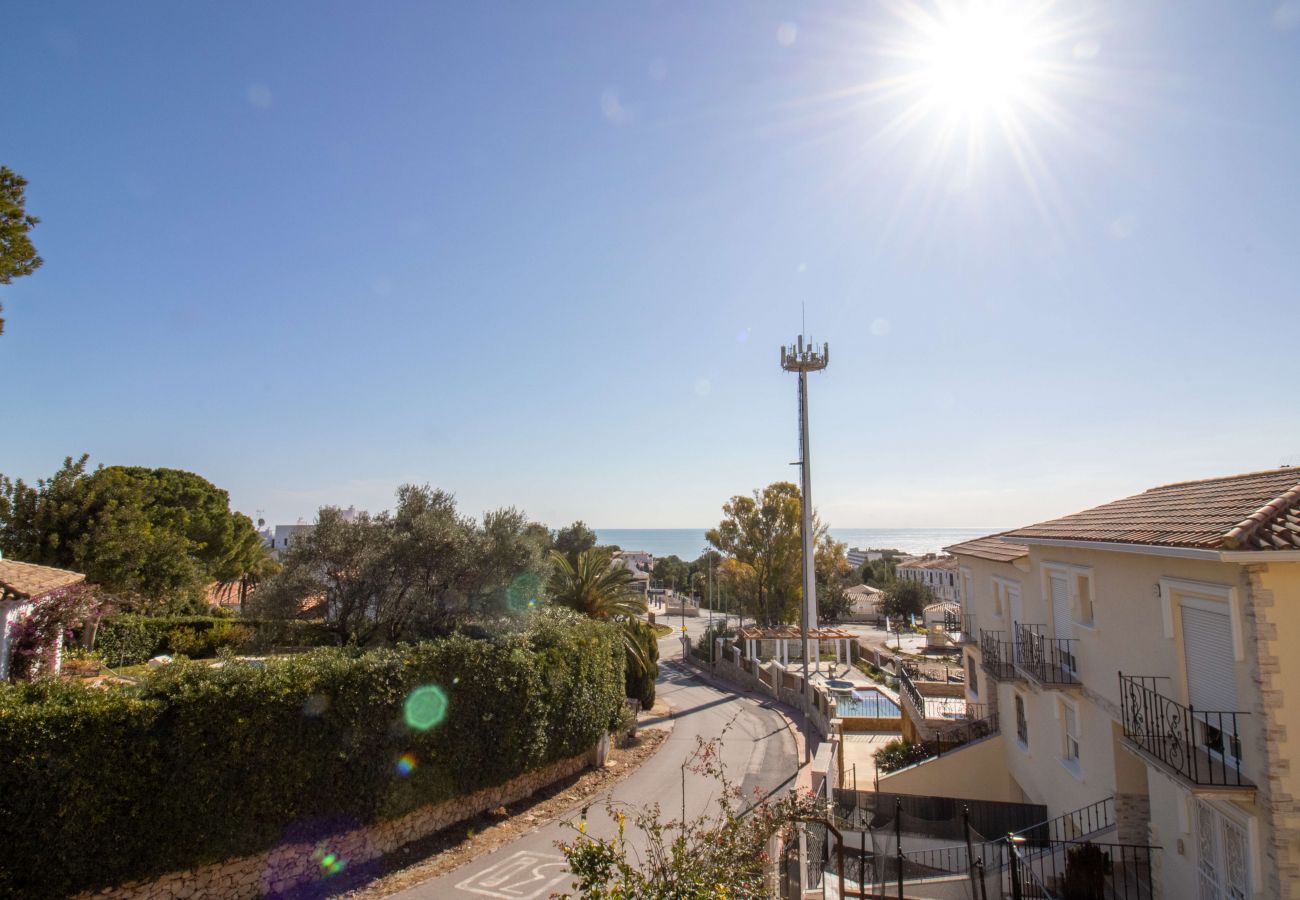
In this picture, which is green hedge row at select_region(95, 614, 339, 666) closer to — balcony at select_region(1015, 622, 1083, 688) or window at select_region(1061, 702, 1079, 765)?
balcony at select_region(1015, 622, 1083, 688)

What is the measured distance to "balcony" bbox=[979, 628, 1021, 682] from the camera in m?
16.0

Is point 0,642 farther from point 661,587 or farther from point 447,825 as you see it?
point 661,587

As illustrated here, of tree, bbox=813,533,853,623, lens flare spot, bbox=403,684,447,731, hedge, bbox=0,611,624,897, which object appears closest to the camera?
hedge, bbox=0,611,624,897

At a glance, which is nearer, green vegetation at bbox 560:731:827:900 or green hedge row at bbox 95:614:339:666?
green vegetation at bbox 560:731:827:900

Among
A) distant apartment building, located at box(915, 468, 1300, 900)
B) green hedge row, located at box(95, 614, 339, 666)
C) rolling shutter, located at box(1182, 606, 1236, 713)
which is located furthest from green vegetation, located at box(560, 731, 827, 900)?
green hedge row, located at box(95, 614, 339, 666)

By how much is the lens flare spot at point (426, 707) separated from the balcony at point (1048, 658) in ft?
39.5

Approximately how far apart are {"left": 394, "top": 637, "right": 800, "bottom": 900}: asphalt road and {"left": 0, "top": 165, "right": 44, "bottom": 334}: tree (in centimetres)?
1177

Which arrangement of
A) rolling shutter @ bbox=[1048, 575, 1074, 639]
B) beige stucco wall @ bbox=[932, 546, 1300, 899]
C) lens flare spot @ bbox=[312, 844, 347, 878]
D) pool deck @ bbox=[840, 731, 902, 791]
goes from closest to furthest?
beige stucco wall @ bbox=[932, 546, 1300, 899] → lens flare spot @ bbox=[312, 844, 347, 878] → rolling shutter @ bbox=[1048, 575, 1074, 639] → pool deck @ bbox=[840, 731, 902, 791]

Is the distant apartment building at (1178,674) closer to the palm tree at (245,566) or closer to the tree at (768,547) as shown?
the tree at (768,547)

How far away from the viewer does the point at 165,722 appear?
1025 centimetres

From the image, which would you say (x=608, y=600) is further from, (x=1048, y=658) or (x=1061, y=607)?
(x=1061, y=607)

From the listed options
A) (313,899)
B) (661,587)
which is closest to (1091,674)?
(313,899)

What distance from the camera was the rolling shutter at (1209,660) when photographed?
817cm

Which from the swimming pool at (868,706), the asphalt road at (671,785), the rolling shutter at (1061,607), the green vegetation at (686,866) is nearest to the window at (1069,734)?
the rolling shutter at (1061,607)
